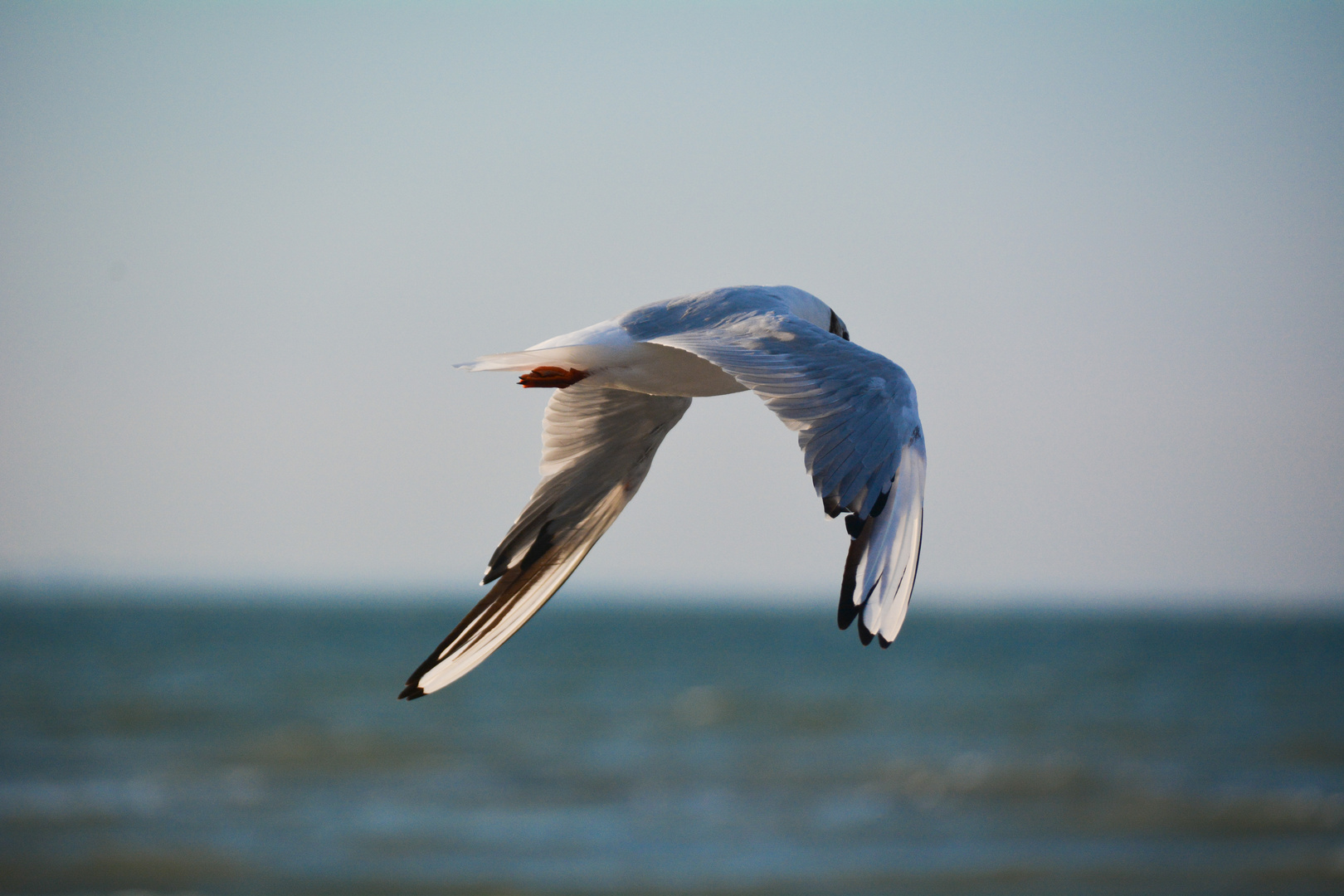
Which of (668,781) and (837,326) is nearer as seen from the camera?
(837,326)

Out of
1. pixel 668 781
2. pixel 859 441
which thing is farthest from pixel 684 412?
pixel 668 781

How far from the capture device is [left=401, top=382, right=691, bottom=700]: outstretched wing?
394 centimetres

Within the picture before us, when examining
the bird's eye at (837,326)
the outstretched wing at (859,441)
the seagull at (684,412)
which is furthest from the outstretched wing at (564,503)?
the outstretched wing at (859,441)

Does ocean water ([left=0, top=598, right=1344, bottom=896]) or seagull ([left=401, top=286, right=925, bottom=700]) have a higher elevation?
seagull ([left=401, top=286, right=925, bottom=700])

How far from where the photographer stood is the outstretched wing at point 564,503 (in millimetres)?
3941

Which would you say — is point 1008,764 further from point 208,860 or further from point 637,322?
point 637,322

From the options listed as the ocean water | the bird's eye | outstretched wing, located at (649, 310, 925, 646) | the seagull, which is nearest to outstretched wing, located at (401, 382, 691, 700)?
the seagull

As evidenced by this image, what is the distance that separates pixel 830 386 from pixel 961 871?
9.74m

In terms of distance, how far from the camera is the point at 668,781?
50.7 feet

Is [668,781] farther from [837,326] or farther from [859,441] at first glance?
[859,441]

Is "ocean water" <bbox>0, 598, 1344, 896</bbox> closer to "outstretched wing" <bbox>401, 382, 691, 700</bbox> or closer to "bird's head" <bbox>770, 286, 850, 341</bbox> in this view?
"outstretched wing" <bbox>401, 382, 691, 700</bbox>

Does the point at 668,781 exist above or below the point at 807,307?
below

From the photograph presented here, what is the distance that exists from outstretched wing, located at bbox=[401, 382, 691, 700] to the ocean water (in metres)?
7.55

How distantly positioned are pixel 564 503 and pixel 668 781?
11991 millimetres
